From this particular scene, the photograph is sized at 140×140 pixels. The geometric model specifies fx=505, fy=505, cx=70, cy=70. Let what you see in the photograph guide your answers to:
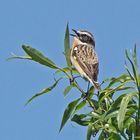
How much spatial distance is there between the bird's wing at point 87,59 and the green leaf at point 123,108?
150 inches

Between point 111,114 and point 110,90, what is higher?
point 110,90

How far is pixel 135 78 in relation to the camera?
9.43 feet

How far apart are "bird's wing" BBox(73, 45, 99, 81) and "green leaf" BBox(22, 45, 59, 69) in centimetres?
335

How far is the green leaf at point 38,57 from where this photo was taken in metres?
3.26

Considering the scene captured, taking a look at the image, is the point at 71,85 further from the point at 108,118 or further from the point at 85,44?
the point at 85,44

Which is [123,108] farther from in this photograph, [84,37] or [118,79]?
[84,37]

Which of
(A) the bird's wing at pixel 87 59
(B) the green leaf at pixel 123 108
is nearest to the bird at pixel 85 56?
(A) the bird's wing at pixel 87 59

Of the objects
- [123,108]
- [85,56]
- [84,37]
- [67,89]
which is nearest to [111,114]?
[123,108]

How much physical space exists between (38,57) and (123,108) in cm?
80

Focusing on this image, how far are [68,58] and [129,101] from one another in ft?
2.46

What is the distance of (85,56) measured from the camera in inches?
322

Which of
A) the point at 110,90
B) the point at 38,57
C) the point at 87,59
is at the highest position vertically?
the point at 87,59

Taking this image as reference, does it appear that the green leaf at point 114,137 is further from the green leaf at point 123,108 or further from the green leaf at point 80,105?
the green leaf at point 80,105

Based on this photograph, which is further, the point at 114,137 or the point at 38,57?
the point at 38,57
